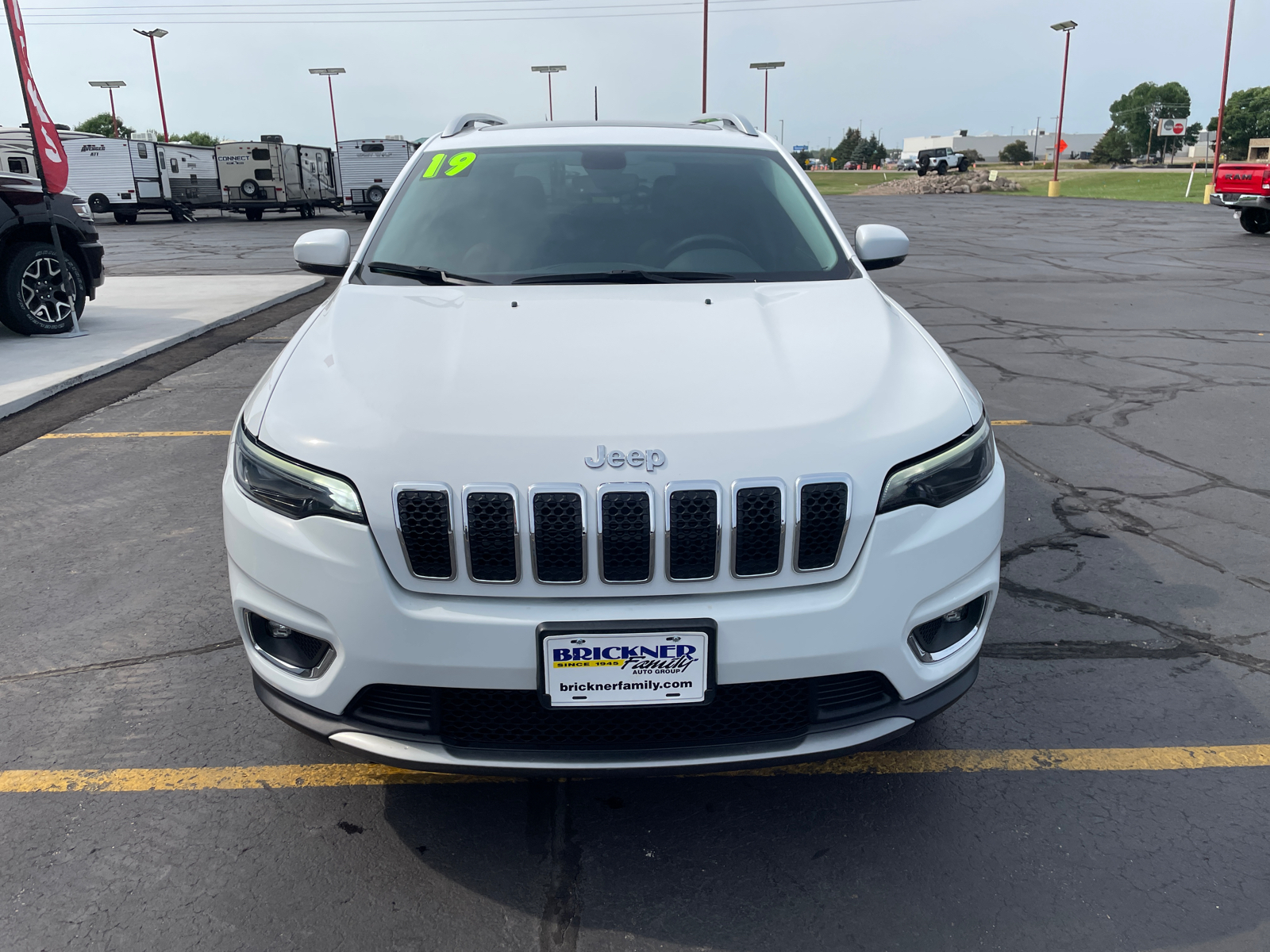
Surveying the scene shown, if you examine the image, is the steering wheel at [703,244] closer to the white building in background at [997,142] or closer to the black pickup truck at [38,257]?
the black pickup truck at [38,257]

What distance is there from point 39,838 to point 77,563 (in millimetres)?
2006

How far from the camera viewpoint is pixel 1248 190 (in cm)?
1988

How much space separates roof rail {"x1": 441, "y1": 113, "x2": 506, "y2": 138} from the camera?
14.0 ft

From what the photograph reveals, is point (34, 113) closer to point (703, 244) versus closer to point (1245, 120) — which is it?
point (703, 244)

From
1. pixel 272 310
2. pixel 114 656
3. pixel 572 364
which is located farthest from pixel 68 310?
pixel 572 364

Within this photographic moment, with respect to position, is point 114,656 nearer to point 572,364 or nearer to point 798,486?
point 572,364

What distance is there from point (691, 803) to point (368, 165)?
35509mm

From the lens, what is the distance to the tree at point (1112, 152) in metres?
120

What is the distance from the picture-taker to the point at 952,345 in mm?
8789

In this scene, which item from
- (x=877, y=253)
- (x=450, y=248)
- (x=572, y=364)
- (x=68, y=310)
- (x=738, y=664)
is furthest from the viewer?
(x=68, y=310)

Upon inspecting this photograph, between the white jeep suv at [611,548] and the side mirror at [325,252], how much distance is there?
1201 mm

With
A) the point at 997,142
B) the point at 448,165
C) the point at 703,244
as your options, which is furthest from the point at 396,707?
the point at 997,142

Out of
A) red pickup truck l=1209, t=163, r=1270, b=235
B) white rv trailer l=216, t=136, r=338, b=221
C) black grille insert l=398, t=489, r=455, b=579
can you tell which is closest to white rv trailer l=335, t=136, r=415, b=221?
white rv trailer l=216, t=136, r=338, b=221

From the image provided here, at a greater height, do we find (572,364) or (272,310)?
(572,364)
